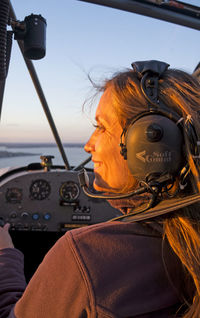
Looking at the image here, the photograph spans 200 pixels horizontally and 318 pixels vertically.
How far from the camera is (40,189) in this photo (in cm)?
264

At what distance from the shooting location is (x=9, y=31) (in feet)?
4.18

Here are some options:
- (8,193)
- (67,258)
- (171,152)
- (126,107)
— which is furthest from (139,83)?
(8,193)


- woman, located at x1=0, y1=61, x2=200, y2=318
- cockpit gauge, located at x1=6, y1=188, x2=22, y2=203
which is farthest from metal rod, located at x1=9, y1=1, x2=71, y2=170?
woman, located at x1=0, y1=61, x2=200, y2=318

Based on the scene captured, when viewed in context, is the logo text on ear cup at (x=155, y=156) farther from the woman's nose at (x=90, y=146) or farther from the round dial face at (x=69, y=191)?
the round dial face at (x=69, y=191)

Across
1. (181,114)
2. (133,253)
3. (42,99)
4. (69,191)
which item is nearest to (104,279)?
(133,253)

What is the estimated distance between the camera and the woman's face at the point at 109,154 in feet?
2.59

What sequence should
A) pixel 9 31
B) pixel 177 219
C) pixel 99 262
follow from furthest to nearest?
1. pixel 9 31
2. pixel 177 219
3. pixel 99 262

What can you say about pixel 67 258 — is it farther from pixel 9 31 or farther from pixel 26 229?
pixel 26 229

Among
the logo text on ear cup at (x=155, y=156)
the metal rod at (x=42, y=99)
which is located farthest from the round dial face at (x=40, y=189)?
the logo text on ear cup at (x=155, y=156)

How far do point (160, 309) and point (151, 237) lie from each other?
0.51ft

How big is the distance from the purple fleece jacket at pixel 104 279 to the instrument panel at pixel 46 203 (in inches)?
77.4

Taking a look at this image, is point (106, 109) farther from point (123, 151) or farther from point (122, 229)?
point (122, 229)

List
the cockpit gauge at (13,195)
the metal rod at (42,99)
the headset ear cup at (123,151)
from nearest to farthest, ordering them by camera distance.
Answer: the headset ear cup at (123,151)
the metal rod at (42,99)
the cockpit gauge at (13,195)

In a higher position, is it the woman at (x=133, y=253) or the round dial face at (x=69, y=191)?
the woman at (x=133, y=253)
